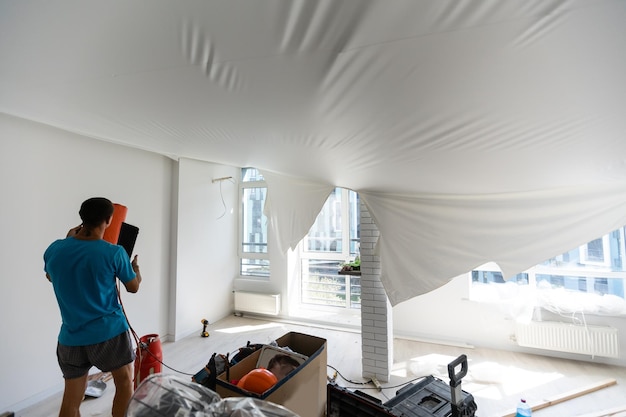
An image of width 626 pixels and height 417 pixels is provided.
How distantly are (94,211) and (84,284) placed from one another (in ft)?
1.31

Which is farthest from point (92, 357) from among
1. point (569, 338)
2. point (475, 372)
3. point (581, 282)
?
point (581, 282)

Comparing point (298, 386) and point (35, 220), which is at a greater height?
point (35, 220)

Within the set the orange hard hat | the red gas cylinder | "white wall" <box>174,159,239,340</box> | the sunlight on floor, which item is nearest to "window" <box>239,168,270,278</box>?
"white wall" <box>174,159,239,340</box>

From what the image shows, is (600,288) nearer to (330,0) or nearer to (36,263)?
(330,0)

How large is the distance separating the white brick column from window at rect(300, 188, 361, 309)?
5.26ft

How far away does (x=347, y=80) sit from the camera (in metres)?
0.79

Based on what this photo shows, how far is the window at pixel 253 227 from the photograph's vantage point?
4969 mm

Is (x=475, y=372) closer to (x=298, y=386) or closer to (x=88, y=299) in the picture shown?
(x=298, y=386)

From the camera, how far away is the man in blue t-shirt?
149cm

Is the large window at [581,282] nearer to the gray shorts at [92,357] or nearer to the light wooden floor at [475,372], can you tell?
the light wooden floor at [475,372]

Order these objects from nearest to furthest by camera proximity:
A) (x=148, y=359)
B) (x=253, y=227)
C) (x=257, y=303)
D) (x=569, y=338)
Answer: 1. (x=148, y=359)
2. (x=569, y=338)
3. (x=257, y=303)
4. (x=253, y=227)

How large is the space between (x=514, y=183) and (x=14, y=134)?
392 cm

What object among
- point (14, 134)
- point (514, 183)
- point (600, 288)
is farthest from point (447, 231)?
point (14, 134)

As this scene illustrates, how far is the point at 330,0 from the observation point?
1.67ft
